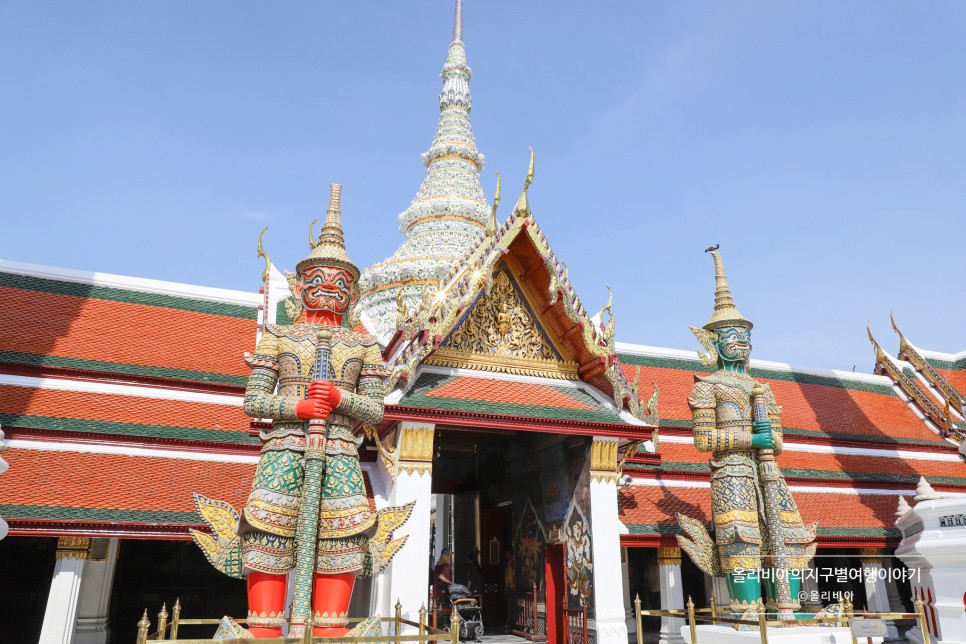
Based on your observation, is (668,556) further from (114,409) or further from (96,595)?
(114,409)

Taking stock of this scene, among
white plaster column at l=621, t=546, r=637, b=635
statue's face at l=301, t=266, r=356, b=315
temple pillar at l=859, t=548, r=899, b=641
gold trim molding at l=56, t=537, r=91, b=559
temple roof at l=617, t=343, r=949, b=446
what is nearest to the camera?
statue's face at l=301, t=266, r=356, b=315

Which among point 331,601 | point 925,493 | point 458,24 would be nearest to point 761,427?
Result: point 925,493

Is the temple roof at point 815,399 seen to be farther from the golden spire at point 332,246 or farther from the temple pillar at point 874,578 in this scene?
the golden spire at point 332,246

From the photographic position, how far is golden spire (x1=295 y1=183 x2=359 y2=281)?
6.25 meters

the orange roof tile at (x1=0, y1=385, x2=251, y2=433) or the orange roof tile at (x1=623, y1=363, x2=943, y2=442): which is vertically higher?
the orange roof tile at (x1=623, y1=363, x2=943, y2=442)

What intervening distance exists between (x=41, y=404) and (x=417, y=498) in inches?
211

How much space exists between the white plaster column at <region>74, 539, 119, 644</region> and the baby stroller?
4.56 metres

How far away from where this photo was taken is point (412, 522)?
22.6 feet

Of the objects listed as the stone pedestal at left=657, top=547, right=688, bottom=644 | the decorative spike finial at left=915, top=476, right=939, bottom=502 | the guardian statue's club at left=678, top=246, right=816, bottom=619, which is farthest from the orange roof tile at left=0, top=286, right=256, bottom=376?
the decorative spike finial at left=915, top=476, right=939, bottom=502

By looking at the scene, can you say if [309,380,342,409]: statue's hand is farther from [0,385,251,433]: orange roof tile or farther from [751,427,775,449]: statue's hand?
[751,427,775,449]: statue's hand

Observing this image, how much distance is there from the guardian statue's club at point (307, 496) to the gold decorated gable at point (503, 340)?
2.09 meters

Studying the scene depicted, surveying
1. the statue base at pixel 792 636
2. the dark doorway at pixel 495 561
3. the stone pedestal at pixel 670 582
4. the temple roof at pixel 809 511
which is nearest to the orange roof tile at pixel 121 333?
the dark doorway at pixel 495 561

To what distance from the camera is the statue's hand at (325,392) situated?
Result: 17.7 feet

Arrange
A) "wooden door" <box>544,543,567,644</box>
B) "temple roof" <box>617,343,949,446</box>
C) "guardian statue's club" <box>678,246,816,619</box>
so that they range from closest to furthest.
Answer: "guardian statue's club" <box>678,246,816,619</box>, "wooden door" <box>544,543,567,644</box>, "temple roof" <box>617,343,949,446</box>
